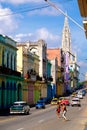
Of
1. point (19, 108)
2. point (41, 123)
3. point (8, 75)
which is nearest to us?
point (41, 123)

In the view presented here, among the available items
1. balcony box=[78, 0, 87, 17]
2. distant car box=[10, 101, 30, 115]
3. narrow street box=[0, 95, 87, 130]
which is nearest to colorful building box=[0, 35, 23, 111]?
distant car box=[10, 101, 30, 115]

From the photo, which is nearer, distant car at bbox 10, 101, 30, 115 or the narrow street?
the narrow street

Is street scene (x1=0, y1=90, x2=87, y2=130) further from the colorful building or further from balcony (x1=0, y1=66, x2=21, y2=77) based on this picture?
the colorful building

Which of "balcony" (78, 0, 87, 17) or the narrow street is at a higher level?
"balcony" (78, 0, 87, 17)

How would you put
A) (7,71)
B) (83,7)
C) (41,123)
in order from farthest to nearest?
1. (7,71)
2. (41,123)
3. (83,7)

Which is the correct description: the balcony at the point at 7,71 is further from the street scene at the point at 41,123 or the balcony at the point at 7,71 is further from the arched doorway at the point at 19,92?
the street scene at the point at 41,123

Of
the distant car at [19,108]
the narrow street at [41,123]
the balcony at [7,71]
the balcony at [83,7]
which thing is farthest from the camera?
the balcony at [7,71]

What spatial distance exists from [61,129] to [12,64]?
42091 millimetres

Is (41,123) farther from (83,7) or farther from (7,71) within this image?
(7,71)

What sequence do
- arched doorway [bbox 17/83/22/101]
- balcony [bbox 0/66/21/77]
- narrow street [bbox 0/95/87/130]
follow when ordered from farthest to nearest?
arched doorway [bbox 17/83/22/101] → balcony [bbox 0/66/21/77] → narrow street [bbox 0/95/87/130]

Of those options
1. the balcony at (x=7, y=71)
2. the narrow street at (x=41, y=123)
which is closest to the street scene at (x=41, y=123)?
the narrow street at (x=41, y=123)

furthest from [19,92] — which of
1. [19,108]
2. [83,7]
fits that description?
[83,7]

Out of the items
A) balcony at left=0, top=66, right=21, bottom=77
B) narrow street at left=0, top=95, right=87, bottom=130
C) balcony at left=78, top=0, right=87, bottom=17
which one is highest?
balcony at left=0, top=66, right=21, bottom=77

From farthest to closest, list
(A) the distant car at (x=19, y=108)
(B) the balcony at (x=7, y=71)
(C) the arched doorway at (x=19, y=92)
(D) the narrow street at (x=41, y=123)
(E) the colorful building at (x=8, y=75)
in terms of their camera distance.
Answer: (C) the arched doorway at (x=19, y=92), (E) the colorful building at (x=8, y=75), (B) the balcony at (x=7, y=71), (A) the distant car at (x=19, y=108), (D) the narrow street at (x=41, y=123)
